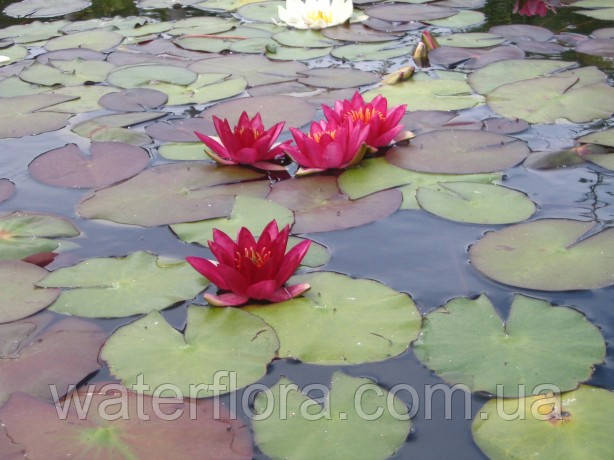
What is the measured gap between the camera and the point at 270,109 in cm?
306

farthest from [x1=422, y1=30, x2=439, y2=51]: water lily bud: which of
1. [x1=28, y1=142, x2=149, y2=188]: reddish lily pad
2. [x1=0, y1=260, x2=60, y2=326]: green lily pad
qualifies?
[x1=0, y1=260, x2=60, y2=326]: green lily pad

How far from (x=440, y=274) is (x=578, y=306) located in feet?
1.21

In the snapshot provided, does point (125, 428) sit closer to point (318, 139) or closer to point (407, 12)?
point (318, 139)

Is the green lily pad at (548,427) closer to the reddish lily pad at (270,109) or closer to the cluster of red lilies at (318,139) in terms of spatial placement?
the cluster of red lilies at (318,139)

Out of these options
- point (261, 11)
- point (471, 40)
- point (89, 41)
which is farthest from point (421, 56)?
point (89, 41)

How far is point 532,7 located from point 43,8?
3.42m

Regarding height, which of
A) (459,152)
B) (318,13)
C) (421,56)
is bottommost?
(459,152)

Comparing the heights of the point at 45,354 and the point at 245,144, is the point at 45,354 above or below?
below

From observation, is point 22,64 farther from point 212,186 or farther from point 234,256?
point 234,256

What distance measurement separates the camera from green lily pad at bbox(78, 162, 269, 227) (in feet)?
7.47

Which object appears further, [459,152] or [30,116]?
[30,116]

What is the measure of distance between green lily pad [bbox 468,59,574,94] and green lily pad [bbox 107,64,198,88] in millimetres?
1406

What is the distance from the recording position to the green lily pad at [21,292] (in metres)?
1.83

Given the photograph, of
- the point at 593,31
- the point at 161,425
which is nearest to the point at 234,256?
the point at 161,425
